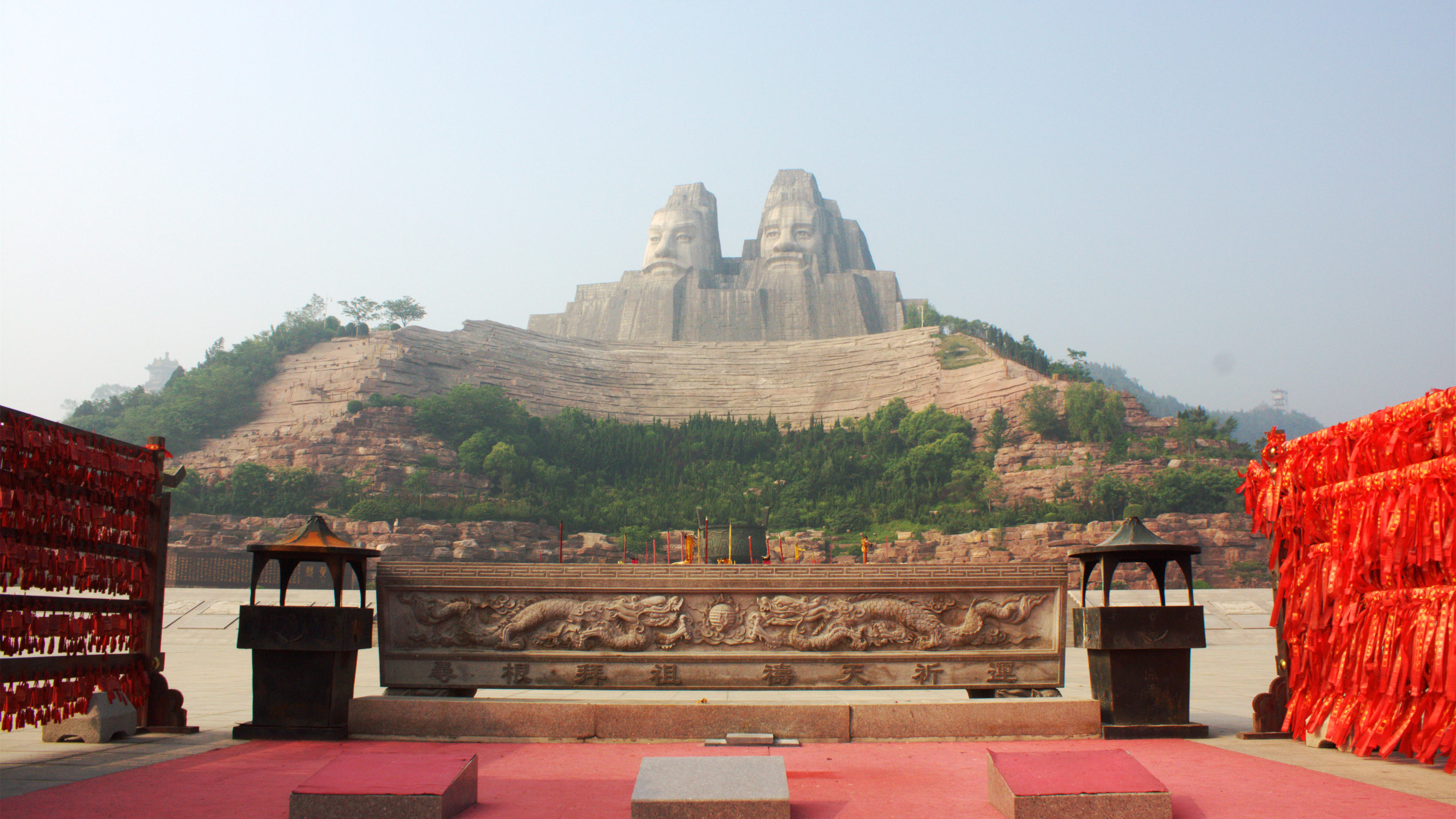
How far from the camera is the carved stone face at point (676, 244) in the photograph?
56.0m

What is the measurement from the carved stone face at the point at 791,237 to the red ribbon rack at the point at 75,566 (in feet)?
167

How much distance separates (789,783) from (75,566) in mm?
4038

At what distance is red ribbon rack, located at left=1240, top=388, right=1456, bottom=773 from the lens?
428 centimetres

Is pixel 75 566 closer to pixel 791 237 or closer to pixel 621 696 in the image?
pixel 621 696

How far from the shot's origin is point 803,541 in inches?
1050

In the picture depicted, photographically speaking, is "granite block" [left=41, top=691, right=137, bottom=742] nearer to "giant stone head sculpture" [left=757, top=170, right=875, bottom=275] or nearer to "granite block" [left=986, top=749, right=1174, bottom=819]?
"granite block" [left=986, top=749, right=1174, bottom=819]

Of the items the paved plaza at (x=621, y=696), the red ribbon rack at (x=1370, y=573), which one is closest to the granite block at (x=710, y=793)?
the paved plaza at (x=621, y=696)

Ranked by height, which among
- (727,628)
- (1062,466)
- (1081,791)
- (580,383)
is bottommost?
(1081,791)

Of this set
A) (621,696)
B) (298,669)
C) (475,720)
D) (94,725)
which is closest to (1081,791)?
(475,720)

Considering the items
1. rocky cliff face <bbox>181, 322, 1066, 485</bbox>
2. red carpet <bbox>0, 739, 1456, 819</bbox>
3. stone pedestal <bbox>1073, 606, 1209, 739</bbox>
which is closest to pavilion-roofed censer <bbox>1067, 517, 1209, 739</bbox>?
stone pedestal <bbox>1073, 606, 1209, 739</bbox>

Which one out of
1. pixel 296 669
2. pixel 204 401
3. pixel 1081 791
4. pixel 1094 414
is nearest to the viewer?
pixel 1081 791

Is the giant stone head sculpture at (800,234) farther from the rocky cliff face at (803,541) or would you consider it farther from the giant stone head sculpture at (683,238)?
the rocky cliff face at (803,541)

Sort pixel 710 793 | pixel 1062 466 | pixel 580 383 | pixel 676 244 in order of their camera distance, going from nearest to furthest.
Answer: pixel 710 793, pixel 1062 466, pixel 580 383, pixel 676 244

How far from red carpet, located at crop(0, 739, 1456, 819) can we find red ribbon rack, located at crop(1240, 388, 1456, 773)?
554 mm
